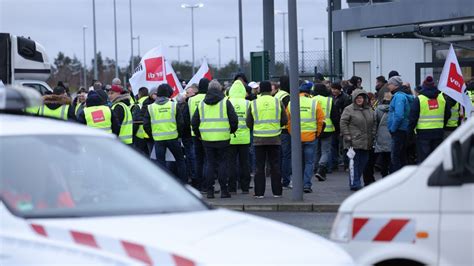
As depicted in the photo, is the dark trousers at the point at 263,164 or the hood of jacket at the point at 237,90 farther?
the hood of jacket at the point at 237,90

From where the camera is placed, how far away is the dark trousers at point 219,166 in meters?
16.6

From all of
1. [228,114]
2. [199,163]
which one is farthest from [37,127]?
[199,163]

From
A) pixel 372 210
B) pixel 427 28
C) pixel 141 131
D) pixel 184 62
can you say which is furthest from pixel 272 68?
pixel 184 62

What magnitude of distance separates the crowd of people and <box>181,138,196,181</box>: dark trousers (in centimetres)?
3

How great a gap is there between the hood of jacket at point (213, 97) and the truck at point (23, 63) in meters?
5.37

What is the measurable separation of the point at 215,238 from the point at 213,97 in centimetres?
1086

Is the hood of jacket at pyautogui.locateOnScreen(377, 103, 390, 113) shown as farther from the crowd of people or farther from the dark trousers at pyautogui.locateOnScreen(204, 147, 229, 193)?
the dark trousers at pyautogui.locateOnScreen(204, 147, 229, 193)

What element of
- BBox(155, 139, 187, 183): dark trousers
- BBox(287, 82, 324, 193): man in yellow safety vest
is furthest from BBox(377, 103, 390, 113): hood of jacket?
BBox(155, 139, 187, 183): dark trousers

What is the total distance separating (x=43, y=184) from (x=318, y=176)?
524 inches

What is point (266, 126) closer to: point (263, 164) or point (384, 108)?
point (263, 164)

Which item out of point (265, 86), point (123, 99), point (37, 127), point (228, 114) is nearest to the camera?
point (37, 127)

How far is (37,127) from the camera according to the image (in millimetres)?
6418

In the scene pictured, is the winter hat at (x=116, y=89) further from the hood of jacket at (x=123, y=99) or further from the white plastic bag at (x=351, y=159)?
the white plastic bag at (x=351, y=159)

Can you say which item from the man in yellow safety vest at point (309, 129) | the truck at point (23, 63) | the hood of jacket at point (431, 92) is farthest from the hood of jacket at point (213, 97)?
the truck at point (23, 63)
